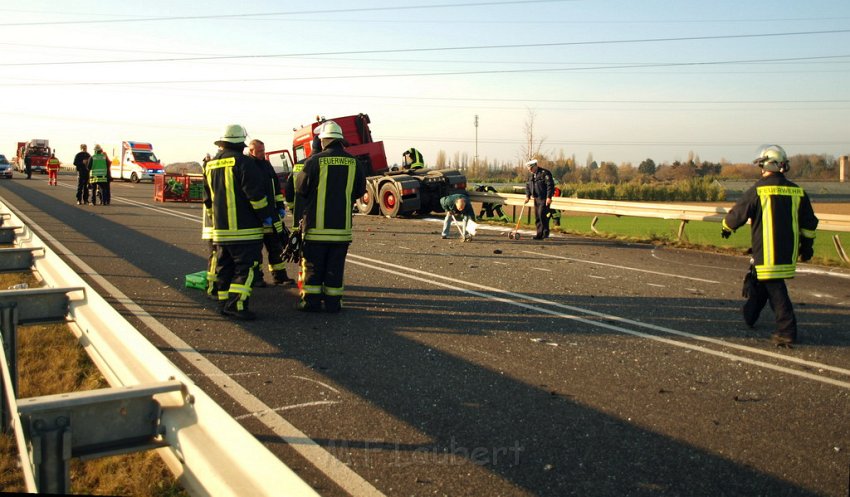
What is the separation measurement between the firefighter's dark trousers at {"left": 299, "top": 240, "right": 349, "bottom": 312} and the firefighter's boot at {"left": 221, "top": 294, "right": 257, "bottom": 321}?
0.65 metres

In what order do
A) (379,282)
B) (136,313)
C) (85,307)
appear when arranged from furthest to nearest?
1. (379,282)
2. (136,313)
3. (85,307)

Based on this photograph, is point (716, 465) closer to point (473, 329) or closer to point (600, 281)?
point (473, 329)

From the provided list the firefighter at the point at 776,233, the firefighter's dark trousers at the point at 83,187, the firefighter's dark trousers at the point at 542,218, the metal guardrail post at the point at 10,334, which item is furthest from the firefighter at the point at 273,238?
the firefighter's dark trousers at the point at 83,187

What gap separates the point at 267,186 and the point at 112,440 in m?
5.14

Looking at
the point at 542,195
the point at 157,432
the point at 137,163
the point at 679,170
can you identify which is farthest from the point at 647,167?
the point at 157,432

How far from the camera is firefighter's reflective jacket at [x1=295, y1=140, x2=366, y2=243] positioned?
7.93 m

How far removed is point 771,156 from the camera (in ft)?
23.1

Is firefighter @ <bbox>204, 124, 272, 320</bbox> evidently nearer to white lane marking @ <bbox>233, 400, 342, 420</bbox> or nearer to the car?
white lane marking @ <bbox>233, 400, 342, 420</bbox>

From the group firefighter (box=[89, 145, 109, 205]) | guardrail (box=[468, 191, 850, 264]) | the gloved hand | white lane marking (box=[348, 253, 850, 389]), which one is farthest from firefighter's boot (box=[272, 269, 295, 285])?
firefighter (box=[89, 145, 109, 205])

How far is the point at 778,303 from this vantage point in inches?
264

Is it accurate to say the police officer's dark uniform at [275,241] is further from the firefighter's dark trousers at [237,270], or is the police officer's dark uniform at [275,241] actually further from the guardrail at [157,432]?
the guardrail at [157,432]

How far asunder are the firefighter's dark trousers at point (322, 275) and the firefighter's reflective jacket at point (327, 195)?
11 cm

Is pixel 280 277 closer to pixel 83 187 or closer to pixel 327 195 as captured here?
pixel 327 195

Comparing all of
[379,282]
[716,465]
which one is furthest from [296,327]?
[716,465]
